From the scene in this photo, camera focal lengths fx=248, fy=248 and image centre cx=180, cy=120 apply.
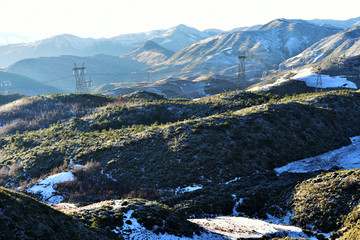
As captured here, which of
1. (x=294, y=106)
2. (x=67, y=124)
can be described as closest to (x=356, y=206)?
(x=294, y=106)

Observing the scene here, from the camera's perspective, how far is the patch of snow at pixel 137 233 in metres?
17.0

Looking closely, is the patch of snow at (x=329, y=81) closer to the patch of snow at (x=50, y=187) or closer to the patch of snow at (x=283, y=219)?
the patch of snow at (x=283, y=219)

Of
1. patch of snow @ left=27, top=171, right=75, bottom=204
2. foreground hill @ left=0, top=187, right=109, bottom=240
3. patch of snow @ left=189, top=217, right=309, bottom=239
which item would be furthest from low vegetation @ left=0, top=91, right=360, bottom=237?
patch of snow @ left=189, top=217, right=309, bottom=239

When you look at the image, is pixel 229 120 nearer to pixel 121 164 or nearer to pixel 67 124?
pixel 121 164

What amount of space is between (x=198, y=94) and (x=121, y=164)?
450ft

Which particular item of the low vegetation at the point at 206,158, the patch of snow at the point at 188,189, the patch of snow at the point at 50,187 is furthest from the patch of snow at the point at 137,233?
the patch of snow at the point at 50,187

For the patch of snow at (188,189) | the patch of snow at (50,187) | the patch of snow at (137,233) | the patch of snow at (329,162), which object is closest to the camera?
the patch of snow at (137,233)

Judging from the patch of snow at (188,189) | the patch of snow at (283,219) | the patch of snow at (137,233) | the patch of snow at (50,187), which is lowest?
the patch of snow at (283,219)

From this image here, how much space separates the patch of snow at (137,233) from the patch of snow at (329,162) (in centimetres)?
1851

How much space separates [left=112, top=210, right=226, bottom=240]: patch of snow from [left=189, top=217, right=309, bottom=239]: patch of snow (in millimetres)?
1402

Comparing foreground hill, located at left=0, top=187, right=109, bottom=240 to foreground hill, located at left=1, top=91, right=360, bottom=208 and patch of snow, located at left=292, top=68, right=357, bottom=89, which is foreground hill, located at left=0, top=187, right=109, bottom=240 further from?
patch of snow, located at left=292, top=68, right=357, bottom=89

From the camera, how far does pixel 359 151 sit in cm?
3850

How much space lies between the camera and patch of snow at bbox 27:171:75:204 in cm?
2915

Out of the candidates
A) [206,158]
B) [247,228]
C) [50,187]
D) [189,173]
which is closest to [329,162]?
[206,158]
